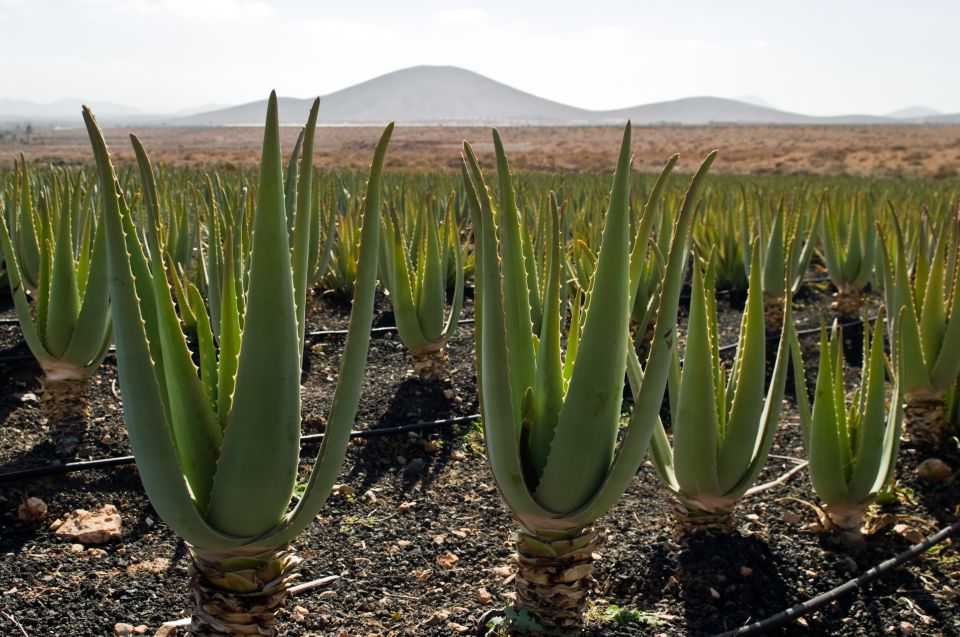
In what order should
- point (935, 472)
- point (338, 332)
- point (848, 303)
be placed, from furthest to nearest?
point (848, 303), point (338, 332), point (935, 472)

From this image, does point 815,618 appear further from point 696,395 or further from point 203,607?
point 203,607

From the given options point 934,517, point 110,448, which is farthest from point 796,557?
point 110,448

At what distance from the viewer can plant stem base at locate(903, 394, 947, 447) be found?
301 centimetres

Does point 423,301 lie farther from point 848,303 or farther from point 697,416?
point 848,303

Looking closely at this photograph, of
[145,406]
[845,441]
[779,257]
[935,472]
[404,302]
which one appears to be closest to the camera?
[145,406]

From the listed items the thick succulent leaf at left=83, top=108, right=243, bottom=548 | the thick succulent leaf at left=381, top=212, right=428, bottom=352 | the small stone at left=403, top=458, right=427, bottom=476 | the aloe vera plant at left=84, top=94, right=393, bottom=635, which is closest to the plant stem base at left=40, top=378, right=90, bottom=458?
the small stone at left=403, top=458, right=427, bottom=476

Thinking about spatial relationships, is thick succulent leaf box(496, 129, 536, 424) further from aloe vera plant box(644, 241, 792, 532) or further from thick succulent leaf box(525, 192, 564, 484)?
aloe vera plant box(644, 241, 792, 532)

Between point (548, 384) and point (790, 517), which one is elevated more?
point (548, 384)

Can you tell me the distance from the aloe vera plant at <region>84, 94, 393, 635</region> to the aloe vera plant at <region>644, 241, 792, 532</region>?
2.93 feet

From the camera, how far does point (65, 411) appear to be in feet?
9.30

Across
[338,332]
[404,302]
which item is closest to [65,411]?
[404,302]

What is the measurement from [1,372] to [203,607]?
9.11 ft

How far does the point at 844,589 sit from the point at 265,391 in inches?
67.7

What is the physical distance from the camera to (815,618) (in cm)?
201
